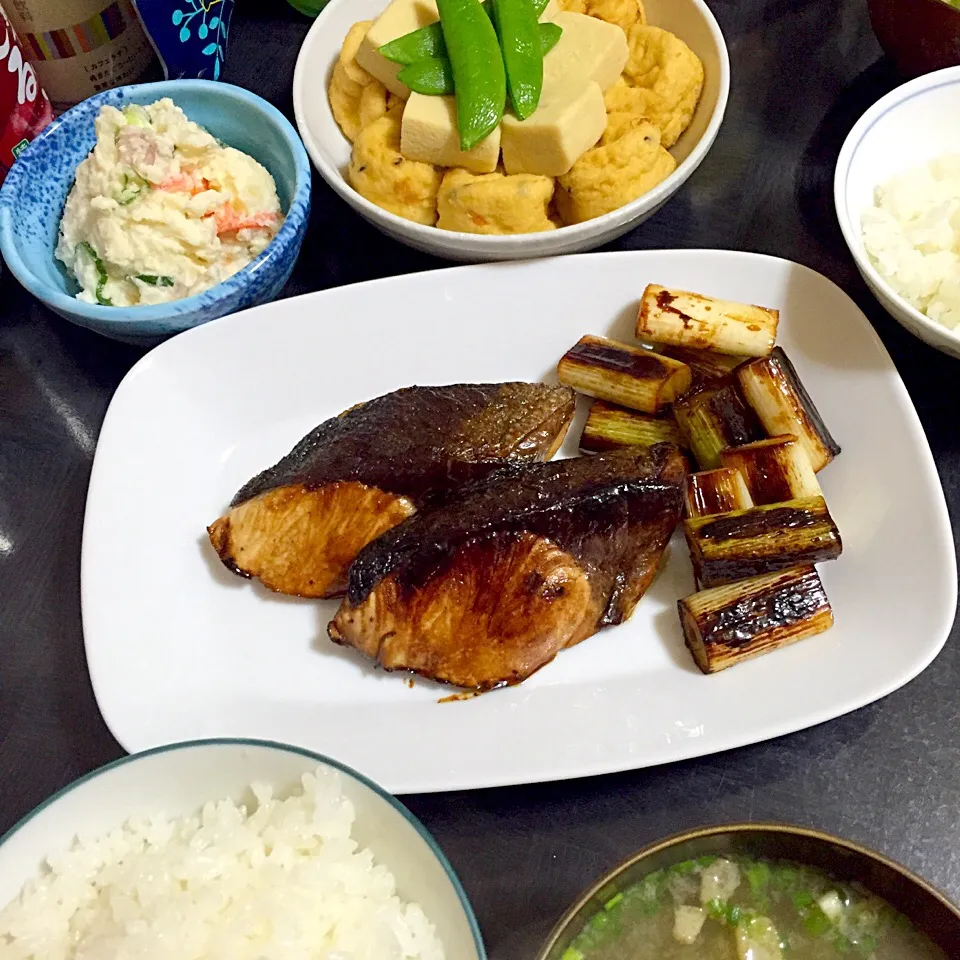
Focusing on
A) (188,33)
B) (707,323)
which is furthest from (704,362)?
(188,33)

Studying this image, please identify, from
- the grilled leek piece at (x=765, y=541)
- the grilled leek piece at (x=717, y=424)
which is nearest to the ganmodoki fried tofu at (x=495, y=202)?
the grilled leek piece at (x=717, y=424)

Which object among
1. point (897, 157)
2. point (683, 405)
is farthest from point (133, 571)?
point (897, 157)

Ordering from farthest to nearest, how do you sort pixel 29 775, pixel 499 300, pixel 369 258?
pixel 369 258
pixel 499 300
pixel 29 775

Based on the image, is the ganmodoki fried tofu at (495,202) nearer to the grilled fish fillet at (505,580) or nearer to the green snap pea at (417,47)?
the green snap pea at (417,47)

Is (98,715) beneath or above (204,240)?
beneath

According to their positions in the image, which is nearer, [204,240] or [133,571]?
[133,571]

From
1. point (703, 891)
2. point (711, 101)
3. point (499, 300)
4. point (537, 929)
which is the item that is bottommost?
point (537, 929)

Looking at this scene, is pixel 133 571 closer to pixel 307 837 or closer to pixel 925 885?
pixel 307 837
